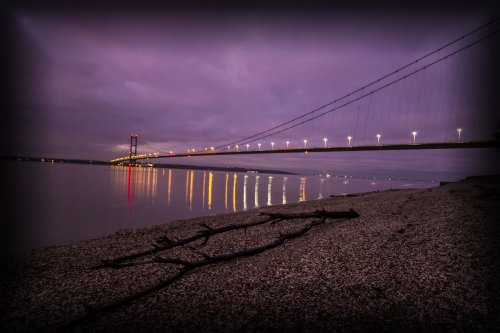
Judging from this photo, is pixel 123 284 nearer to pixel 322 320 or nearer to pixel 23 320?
pixel 23 320

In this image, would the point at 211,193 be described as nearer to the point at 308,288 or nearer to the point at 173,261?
the point at 173,261

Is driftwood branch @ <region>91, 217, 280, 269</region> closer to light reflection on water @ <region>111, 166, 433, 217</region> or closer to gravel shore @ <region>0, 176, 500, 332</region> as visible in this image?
gravel shore @ <region>0, 176, 500, 332</region>

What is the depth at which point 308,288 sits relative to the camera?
3361 millimetres

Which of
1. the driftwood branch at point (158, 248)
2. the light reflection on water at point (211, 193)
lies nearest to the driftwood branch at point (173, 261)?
the driftwood branch at point (158, 248)

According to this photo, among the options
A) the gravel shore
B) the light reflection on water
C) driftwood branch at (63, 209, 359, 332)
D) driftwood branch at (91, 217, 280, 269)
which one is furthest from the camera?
the light reflection on water

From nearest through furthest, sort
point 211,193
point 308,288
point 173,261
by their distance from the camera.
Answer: point 308,288 → point 173,261 → point 211,193

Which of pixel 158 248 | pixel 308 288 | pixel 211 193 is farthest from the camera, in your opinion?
pixel 211 193

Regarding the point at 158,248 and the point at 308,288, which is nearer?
the point at 308,288

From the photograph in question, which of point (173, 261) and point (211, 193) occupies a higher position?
point (173, 261)

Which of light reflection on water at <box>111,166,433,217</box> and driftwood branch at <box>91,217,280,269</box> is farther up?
driftwood branch at <box>91,217,280,269</box>

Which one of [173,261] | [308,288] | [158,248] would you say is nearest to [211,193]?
[158,248]

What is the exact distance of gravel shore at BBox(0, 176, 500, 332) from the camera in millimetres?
2754

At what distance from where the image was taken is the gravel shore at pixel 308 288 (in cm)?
275

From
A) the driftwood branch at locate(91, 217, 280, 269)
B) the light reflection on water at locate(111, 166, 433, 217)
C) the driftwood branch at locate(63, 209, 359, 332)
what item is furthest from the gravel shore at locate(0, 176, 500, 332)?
the light reflection on water at locate(111, 166, 433, 217)
